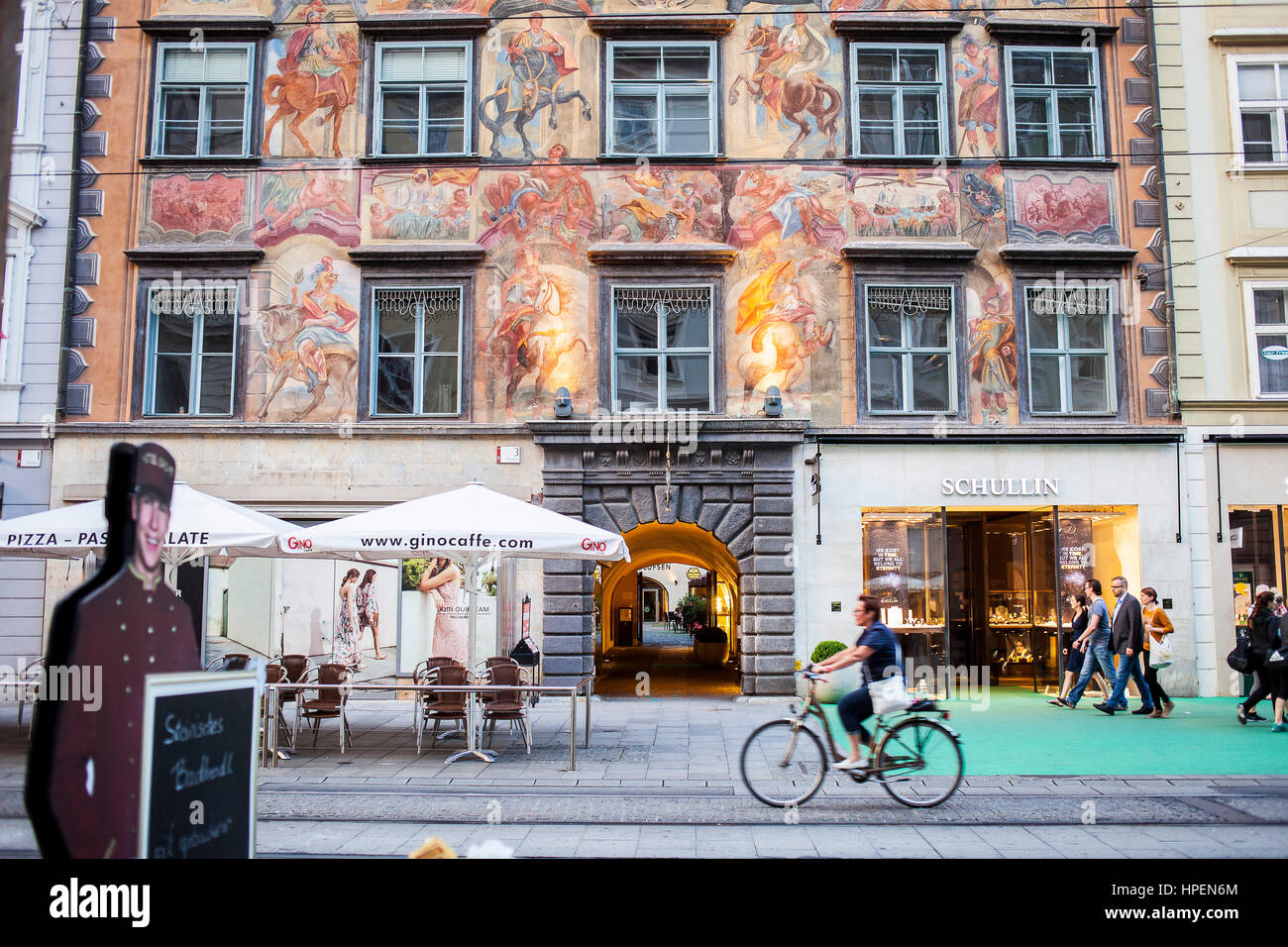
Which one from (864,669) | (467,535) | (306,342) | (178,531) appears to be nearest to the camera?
(864,669)

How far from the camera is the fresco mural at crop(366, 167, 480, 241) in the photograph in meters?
17.4

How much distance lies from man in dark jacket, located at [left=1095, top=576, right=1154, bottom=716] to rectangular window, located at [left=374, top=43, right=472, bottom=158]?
13.7m

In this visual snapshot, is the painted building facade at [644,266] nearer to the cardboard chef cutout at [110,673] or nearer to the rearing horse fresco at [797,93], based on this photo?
the rearing horse fresco at [797,93]

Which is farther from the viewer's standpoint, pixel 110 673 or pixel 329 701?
pixel 329 701

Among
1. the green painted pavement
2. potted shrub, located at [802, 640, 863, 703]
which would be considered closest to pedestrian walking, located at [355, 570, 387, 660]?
potted shrub, located at [802, 640, 863, 703]

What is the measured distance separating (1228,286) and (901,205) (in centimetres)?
604

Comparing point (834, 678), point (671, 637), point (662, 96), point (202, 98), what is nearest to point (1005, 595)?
point (834, 678)

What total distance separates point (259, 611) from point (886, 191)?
13.5 meters

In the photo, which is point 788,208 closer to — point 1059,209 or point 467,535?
point 1059,209

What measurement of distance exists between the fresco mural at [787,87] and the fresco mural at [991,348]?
11.7ft

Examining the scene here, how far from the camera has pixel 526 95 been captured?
17.6m

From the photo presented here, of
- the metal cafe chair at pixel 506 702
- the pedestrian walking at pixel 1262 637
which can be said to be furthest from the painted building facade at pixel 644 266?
the metal cafe chair at pixel 506 702

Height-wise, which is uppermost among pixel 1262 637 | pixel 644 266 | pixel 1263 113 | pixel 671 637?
pixel 1263 113
